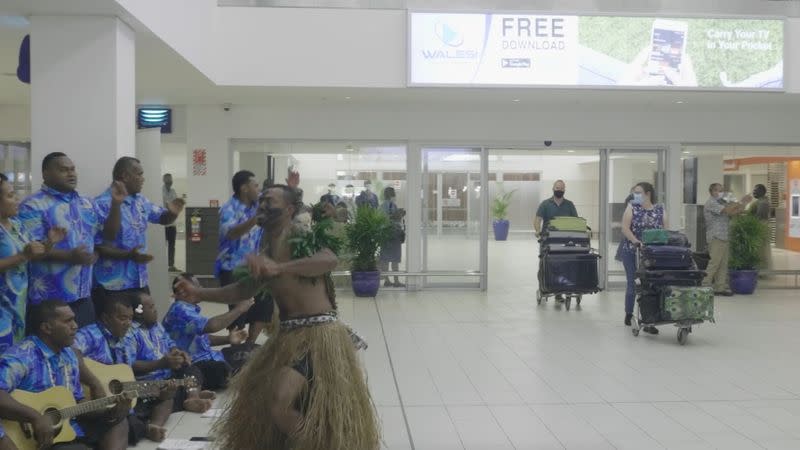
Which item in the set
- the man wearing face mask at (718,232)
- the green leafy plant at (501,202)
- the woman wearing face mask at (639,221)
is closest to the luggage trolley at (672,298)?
the woman wearing face mask at (639,221)

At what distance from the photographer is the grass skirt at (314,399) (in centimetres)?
380

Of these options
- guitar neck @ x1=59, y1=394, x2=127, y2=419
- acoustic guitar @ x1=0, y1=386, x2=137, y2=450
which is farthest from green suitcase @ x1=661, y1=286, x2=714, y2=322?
acoustic guitar @ x1=0, y1=386, x2=137, y2=450

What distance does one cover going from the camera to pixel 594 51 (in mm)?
11094

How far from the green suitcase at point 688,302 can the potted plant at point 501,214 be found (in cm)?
1523

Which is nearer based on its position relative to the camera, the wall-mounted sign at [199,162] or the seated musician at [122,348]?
the seated musician at [122,348]

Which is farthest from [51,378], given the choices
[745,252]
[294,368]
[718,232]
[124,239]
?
[745,252]

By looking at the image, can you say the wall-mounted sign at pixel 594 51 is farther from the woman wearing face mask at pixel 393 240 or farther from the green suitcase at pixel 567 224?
the woman wearing face mask at pixel 393 240

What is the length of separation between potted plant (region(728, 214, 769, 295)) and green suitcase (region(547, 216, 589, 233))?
3.00 m

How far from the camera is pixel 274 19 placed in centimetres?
1086

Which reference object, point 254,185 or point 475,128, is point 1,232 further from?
point 475,128

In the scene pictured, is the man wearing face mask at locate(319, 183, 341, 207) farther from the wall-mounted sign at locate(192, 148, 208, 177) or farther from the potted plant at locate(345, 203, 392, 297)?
the wall-mounted sign at locate(192, 148, 208, 177)

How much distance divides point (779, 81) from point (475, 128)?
443 centimetres

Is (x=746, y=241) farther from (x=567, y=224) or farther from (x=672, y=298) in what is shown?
(x=672, y=298)

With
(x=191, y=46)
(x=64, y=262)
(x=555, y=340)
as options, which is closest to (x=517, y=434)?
(x=64, y=262)
